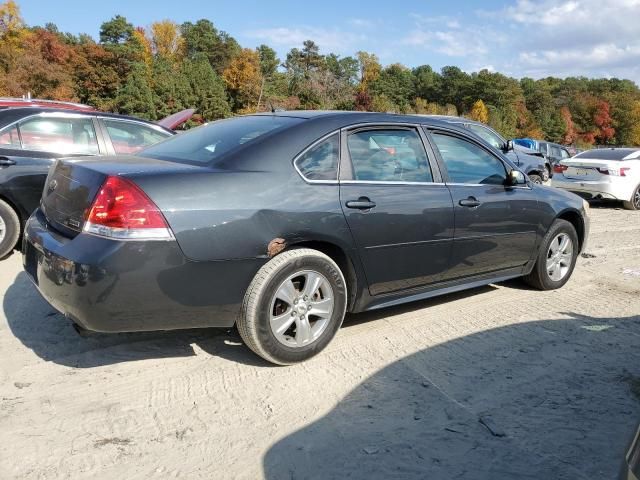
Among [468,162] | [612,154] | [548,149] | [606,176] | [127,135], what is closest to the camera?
[468,162]

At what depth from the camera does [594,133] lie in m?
91.4

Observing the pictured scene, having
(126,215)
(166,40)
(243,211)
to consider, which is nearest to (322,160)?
(243,211)

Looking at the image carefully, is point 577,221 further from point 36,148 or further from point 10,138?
point 10,138

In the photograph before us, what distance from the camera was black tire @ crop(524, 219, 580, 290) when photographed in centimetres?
494

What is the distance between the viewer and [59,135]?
5949 mm

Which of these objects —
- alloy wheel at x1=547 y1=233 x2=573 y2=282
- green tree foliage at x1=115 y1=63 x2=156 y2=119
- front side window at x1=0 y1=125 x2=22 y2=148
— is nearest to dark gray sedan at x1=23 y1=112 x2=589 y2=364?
alloy wheel at x1=547 y1=233 x2=573 y2=282

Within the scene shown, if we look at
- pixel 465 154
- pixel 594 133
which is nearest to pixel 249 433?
pixel 465 154

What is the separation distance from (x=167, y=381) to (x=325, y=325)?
3.33 feet

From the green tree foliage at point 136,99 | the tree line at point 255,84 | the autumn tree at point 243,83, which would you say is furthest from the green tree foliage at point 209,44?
the green tree foliage at point 136,99

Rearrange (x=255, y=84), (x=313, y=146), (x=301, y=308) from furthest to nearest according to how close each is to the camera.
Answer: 1. (x=255, y=84)
2. (x=313, y=146)
3. (x=301, y=308)

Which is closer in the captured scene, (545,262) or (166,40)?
(545,262)

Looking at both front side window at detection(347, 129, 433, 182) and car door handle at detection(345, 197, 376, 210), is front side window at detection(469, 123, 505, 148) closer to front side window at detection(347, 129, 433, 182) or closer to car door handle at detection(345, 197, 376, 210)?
front side window at detection(347, 129, 433, 182)

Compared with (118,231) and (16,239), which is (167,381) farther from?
(16,239)

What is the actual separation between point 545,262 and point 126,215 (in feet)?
12.4
